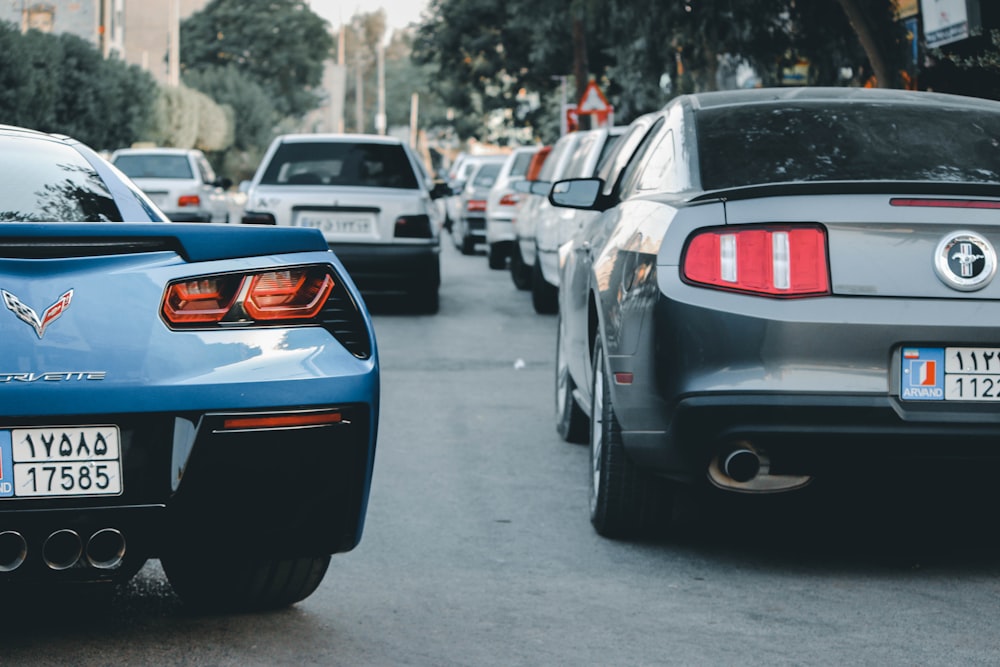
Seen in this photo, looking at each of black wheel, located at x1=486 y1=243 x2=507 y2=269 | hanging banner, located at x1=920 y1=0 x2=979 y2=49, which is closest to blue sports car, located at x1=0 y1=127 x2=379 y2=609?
hanging banner, located at x1=920 y1=0 x2=979 y2=49

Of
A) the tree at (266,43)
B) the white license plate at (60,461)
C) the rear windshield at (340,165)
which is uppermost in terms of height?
the tree at (266,43)

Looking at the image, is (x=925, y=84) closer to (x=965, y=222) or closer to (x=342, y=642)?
(x=965, y=222)

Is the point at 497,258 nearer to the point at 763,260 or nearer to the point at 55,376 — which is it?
the point at 763,260

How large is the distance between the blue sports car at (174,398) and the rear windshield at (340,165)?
11499 millimetres

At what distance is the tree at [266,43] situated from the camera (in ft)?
312

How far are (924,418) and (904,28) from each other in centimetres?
1283

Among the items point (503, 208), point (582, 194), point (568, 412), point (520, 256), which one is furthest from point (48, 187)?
point (503, 208)

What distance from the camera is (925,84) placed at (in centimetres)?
1355

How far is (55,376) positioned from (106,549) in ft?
1.36

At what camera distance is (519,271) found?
62.1 feet

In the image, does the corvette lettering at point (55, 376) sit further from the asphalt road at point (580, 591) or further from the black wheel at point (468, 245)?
→ the black wheel at point (468, 245)

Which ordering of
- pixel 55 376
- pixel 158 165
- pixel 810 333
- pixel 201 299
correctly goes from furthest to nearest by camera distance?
pixel 158 165 < pixel 810 333 < pixel 201 299 < pixel 55 376

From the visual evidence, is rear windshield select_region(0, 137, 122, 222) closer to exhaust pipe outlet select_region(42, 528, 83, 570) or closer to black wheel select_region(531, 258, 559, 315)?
exhaust pipe outlet select_region(42, 528, 83, 570)

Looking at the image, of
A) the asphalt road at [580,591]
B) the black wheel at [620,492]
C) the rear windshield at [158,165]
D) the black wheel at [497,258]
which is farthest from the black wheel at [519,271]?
the black wheel at [620,492]
